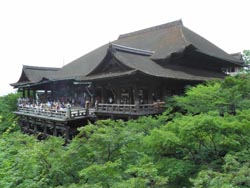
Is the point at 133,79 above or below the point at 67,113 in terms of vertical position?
above

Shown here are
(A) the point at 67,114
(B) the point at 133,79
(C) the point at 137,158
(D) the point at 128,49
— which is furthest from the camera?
(D) the point at 128,49

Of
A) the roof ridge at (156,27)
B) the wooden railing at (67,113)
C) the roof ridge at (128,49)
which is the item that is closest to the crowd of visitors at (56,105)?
the wooden railing at (67,113)

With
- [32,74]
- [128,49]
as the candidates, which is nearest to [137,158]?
[128,49]

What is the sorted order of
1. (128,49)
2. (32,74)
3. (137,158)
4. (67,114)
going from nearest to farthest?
1. (137,158)
2. (67,114)
3. (128,49)
4. (32,74)

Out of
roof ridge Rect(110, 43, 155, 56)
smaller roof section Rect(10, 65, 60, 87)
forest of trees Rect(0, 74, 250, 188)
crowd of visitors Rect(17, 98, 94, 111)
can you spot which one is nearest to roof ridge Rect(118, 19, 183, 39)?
roof ridge Rect(110, 43, 155, 56)

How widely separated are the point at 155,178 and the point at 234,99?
8190mm

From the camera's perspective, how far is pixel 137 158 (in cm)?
873

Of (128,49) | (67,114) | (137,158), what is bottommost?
(137,158)

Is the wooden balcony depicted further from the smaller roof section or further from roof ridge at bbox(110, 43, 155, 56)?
the smaller roof section

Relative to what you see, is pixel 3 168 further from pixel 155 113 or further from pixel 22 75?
pixel 22 75

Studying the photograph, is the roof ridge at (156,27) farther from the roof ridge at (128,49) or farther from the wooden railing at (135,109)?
the wooden railing at (135,109)

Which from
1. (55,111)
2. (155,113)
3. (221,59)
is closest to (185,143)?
(155,113)

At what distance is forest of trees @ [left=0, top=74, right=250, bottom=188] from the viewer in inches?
273

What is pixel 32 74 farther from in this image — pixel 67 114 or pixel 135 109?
pixel 135 109
